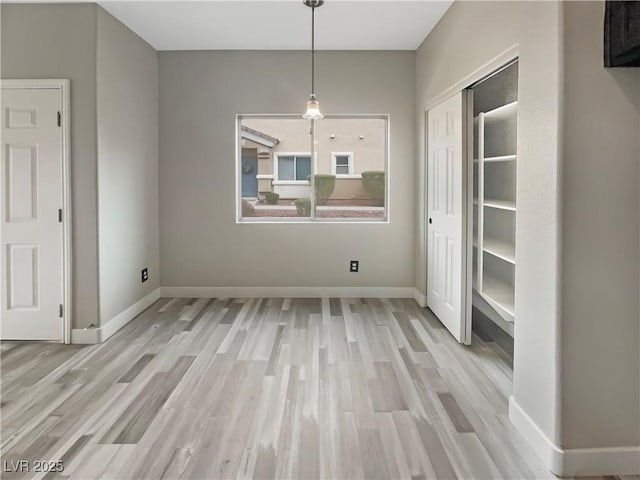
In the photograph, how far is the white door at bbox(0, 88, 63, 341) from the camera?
365 cm

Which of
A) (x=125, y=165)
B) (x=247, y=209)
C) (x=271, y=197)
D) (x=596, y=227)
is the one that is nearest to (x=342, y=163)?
(x=271, y=197)

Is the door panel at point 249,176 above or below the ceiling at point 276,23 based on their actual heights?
below

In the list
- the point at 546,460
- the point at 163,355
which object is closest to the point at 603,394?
the point at 546,460

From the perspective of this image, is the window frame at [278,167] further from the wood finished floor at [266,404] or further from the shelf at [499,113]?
the shelf at [499,113]

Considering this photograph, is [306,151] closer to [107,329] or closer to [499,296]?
[499,296]

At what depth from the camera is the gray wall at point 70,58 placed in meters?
3.63

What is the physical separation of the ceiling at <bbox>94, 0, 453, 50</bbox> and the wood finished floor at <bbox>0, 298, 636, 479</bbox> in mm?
2629

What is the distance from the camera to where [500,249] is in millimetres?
3875

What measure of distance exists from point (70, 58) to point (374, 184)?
309 centimetres

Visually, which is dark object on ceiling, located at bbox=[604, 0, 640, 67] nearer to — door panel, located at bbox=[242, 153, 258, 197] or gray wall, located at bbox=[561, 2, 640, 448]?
gray wall, located at bbox=[561, 2, 640, 448]

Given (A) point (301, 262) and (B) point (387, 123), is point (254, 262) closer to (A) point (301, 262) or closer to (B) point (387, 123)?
(A) point (301, 262)

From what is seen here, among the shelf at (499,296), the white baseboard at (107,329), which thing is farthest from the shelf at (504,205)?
the white baseboard at (107,329)

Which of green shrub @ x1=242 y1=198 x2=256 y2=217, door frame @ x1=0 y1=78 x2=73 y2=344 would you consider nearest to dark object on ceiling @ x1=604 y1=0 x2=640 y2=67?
door frame @ x1=0 y1=78 x2=73 y2=344

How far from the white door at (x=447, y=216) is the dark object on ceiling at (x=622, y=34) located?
66.3 inches
